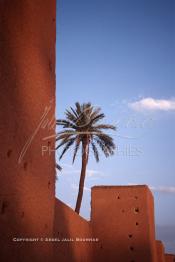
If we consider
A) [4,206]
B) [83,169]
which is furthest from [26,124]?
[83,169]

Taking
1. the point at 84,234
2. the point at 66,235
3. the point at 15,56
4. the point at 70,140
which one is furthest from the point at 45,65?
the point at 70,140

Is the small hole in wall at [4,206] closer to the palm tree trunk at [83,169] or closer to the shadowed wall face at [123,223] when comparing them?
the shadowed wall face at [123,223]

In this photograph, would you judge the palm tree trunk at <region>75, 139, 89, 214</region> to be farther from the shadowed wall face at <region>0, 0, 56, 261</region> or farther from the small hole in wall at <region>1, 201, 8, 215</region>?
the small hole in wall at <region>1, 201, 8, 215</region>

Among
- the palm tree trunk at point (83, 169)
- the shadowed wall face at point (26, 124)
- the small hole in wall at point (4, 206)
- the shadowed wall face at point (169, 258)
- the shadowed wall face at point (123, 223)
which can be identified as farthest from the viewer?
the shadowed wall face at point (169, 258)

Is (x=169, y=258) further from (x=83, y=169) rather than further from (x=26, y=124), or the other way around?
(x=26, y=124)

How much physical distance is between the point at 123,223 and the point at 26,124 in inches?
401

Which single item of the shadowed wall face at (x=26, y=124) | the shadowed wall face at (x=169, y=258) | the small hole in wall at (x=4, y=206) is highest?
the shadowed wall face at (x=26, y=124)

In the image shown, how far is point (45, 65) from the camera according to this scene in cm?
1011

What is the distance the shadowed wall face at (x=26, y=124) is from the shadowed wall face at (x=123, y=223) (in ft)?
26.4

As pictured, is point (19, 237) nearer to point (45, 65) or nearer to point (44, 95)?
point (44, 95)

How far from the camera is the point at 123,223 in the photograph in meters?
17.4

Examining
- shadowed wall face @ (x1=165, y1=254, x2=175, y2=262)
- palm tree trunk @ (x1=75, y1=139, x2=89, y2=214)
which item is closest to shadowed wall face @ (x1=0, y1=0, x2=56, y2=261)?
palm tree trunk @ (x1=75, y1=139, x2=89, y2=214)

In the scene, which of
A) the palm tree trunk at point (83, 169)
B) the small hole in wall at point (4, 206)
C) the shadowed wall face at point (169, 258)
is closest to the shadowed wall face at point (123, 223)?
the palm tree trunk at point (83, 169)

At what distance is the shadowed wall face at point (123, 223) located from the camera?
17.0 metres
